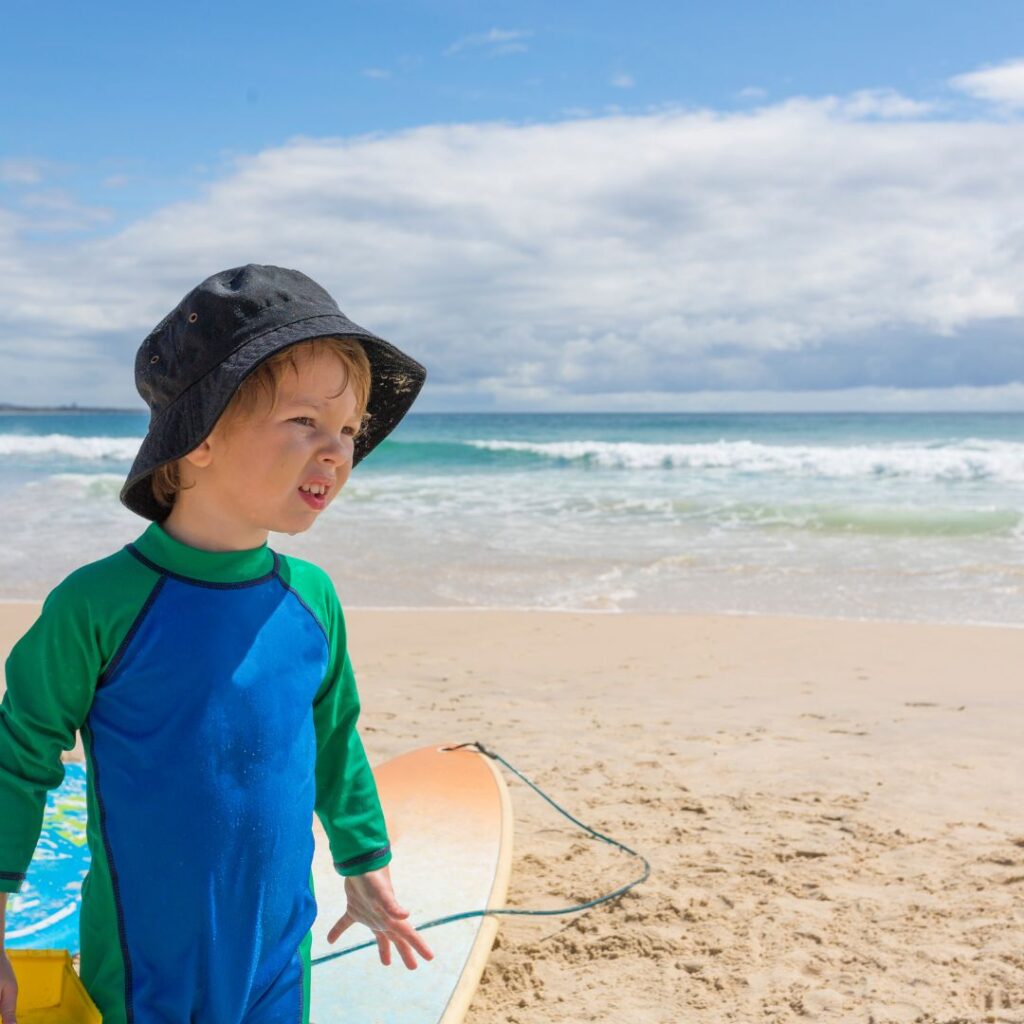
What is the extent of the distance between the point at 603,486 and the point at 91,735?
1747 centimetres

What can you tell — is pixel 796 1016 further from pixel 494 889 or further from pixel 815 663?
pixel 815 663

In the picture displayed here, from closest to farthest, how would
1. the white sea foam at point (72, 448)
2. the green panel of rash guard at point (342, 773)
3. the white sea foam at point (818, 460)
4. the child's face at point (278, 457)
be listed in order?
the child's face at point (278, 457), the green panel of rash guard at point (342, 773), the white sea foam at point (818, 460), the white sea foam at point (72, 448)

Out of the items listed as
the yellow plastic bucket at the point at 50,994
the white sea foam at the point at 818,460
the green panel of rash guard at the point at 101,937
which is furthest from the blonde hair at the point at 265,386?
the white sea foam at the point at 818,460

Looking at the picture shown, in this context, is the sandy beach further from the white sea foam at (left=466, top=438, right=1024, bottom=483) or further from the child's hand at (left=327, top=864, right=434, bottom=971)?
the white sea foam at (left=466, top=438, right=1024, bottom=483)

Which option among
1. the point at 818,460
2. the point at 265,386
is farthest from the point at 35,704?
the point at 818,460

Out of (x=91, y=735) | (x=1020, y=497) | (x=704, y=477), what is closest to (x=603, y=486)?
(x=704, y=477)

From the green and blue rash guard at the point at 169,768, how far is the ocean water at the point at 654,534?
6.47m

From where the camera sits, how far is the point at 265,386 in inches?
56.5

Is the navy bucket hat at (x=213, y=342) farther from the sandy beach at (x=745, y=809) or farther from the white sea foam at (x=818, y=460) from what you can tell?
the white sea foam at (x=818, y=460)

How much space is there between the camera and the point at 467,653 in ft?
20.8

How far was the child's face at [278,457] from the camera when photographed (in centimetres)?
145

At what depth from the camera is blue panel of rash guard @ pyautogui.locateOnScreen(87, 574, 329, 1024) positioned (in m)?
1.38

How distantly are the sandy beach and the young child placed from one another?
132cm

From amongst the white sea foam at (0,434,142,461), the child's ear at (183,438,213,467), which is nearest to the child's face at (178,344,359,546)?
the child's ear at (183,438,213,467)
